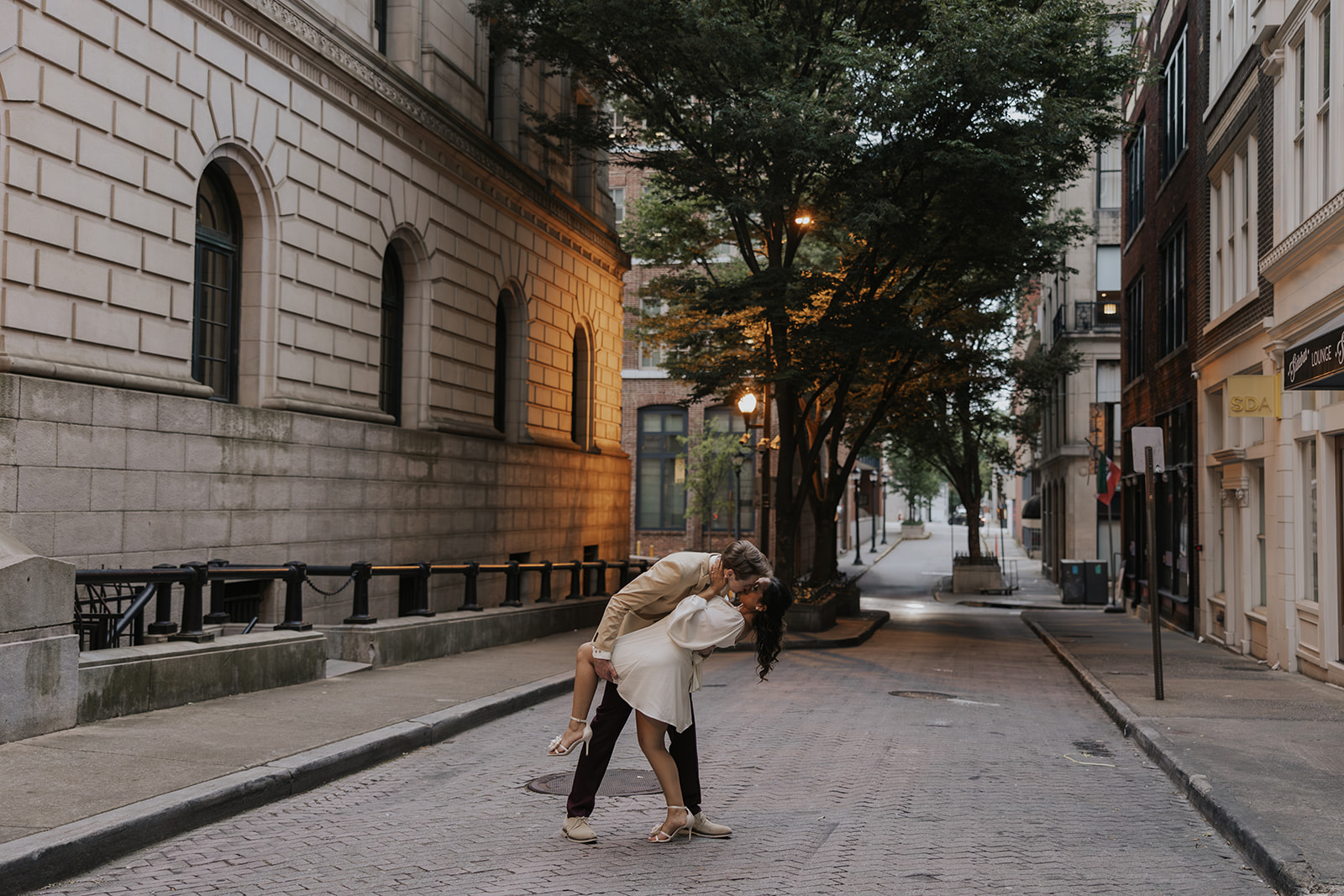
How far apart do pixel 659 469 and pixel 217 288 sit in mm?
36906

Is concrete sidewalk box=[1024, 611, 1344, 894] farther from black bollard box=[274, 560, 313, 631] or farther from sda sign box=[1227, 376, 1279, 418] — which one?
black bollard box=[274, 560, 313, 631]

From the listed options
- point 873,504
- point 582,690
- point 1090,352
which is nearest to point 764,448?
point 582,690

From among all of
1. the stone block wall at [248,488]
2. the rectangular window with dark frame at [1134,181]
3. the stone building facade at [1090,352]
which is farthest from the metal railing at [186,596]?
the stone building facade at [1090,352]

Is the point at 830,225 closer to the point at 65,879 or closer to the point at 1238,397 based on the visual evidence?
the point at 1238,397

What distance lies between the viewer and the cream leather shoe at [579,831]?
650 centimetres

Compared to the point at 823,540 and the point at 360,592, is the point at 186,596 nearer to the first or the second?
the point at 360,592

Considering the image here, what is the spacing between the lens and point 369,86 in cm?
1750

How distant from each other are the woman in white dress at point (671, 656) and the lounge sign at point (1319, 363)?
6029 mm

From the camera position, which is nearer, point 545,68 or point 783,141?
point 783,141

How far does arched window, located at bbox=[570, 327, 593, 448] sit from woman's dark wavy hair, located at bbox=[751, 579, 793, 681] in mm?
21978

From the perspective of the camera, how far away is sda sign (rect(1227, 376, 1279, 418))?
15883mm

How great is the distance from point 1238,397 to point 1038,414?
3234 centimetres

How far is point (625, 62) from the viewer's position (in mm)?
20797

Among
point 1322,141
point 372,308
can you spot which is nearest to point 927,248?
point 1322,141
